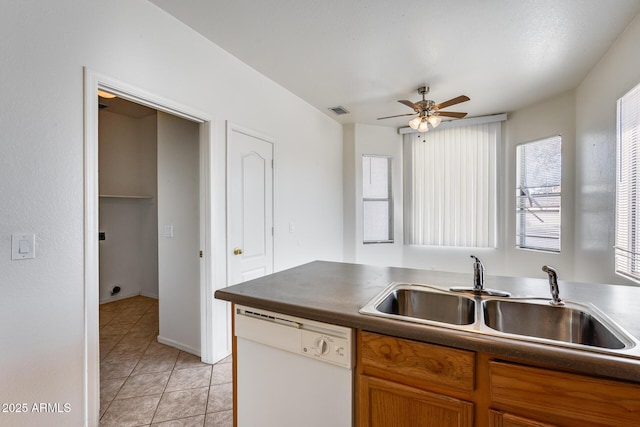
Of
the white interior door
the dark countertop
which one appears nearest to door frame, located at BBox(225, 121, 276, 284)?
the white interior door

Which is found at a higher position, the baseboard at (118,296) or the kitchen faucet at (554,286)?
the kitchen faucet at (554,286)

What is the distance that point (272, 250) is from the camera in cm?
311

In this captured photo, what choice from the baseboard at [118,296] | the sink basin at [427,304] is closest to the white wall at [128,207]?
the baseboard at [118,296]

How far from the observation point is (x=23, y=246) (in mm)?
1361

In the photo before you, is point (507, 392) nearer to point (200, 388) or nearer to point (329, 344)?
point (329, 344)

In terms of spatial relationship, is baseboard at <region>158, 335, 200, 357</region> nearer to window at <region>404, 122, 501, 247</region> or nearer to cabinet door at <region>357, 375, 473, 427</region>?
cabinet door at <region>357, 375, 473, 427</region>

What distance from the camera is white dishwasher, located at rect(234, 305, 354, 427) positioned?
1096 mm

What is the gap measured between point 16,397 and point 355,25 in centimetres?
295

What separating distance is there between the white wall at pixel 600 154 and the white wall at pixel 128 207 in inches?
210

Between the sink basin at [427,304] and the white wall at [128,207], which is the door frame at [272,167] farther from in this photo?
the white wall at [128,207]

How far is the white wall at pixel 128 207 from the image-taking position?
4148mm

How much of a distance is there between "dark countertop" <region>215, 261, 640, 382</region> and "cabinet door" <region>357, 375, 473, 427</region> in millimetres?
196

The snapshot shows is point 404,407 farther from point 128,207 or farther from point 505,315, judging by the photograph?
point 128,207

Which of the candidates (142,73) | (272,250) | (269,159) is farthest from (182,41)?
(272,250)
